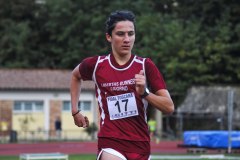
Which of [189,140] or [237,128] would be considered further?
[237,128]

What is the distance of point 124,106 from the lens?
21.8ft

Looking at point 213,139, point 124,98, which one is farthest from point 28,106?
point 124,98

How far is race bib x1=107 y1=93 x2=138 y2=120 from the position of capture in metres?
6.65

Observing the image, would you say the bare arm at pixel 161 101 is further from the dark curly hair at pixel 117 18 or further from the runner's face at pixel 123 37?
the dark curly hair at pixel 117 18

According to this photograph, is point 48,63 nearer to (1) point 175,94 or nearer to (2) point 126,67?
(1) point 175,94

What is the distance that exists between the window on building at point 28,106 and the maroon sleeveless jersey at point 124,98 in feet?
145

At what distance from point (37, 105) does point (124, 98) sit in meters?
45.0

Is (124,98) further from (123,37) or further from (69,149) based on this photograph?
(69,149)

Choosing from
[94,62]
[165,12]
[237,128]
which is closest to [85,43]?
[165,12]

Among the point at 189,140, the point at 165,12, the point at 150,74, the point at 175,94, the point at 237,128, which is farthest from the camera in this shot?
the point at 165,12

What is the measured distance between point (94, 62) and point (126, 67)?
40 centimetres

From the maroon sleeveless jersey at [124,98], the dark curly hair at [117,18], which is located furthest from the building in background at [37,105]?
the dark curly hair at [117,18]

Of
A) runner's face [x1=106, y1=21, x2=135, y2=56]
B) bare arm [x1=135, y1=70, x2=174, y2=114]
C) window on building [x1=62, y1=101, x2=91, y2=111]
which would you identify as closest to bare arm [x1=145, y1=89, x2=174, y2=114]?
bare arm [x1=135, y1=70, x2=174, y2=114]

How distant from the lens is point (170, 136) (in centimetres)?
5184
